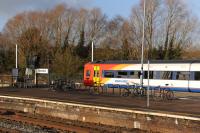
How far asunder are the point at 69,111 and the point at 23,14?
5433 centimetres

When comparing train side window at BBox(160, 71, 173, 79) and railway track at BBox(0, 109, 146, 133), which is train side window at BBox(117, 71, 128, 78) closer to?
train side window at BBox(160, 71, 173, 79)

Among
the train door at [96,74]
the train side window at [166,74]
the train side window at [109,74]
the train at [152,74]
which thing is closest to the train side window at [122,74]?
the train at [152,74]

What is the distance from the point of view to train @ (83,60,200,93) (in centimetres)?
2923

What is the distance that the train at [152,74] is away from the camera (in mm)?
29234

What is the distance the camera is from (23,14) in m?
70.1

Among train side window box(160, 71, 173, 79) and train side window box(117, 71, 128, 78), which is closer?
train side window box(160, 71, 173, 79)

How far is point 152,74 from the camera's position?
3225 centimetres

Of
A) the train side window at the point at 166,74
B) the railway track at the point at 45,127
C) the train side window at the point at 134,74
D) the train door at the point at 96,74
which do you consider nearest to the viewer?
the railway track at the point at 45,127

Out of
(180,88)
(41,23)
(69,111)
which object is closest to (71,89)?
(180,88)

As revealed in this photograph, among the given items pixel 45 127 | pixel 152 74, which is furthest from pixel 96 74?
pixel 45 127

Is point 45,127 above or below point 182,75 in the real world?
below

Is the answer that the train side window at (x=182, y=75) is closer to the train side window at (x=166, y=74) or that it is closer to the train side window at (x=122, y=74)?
the train side window at (x=166, y=74)

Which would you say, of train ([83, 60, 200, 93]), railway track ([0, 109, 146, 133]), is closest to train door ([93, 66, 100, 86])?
train ([83, 60, 200, 93])

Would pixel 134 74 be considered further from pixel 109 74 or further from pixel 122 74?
pixel 109 74
